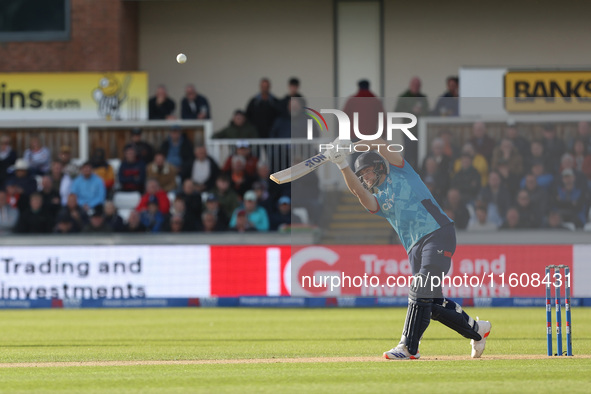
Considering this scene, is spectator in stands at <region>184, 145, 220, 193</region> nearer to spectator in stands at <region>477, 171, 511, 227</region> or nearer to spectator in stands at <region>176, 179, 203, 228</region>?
spectator in stands at <region>176, 179, 203, 228</region>

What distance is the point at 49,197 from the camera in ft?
73.1

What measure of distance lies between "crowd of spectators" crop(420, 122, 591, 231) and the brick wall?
11628 mm

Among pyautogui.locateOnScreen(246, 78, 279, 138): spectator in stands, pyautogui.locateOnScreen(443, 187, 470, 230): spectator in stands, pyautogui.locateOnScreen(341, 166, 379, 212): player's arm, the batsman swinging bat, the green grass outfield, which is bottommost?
the green grass outfield

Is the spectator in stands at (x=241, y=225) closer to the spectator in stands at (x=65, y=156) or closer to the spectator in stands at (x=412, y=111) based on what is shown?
the spectator in stands at (x=65, y=156)

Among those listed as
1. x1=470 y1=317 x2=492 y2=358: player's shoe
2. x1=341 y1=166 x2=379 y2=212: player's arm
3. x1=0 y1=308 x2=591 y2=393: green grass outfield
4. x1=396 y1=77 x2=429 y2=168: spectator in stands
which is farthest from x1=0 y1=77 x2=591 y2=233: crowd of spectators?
x1=470 y1=317 x2=492 y2=358: player's shoe

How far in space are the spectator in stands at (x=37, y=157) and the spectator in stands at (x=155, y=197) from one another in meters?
2.73

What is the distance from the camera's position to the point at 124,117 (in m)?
24.4

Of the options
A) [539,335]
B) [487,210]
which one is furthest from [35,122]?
[539,335]

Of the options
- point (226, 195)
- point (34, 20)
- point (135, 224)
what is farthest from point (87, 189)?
point (34, 20)

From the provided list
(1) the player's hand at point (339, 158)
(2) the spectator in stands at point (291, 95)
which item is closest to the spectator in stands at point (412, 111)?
(1) the player's hand at point (339, 158)

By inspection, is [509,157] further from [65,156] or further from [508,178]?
[65,156]

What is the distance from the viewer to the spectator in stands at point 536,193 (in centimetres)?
1809

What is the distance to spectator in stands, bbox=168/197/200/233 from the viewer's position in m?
21.5

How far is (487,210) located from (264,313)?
14.0 ft
